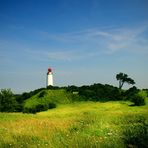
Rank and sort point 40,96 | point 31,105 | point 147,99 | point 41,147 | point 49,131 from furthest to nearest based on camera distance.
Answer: point 40,96, point 31,105, point 147,99, point 49,131, point 41,147

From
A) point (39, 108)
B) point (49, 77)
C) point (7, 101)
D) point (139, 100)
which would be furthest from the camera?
point (49, 77)

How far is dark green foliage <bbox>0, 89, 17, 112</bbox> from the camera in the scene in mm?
82812

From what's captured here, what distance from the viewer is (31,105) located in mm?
81125

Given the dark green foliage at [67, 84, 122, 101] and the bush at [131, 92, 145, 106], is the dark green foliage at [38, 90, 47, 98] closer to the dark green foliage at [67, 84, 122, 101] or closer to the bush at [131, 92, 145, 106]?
the dark green foliage at [67, 84, 122, 101]

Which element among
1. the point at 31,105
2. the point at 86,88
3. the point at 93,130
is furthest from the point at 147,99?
the point at 93,130

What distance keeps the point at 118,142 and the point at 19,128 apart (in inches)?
202

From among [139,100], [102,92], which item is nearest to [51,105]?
[102,92]

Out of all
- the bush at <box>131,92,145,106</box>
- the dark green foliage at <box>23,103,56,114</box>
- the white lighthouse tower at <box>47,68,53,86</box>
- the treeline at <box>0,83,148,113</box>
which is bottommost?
the dark green foliage at <box>23,103,56,114</box>

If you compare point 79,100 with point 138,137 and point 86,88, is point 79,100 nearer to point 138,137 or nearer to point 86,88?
point 86,88

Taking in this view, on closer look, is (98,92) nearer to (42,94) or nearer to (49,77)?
(42,94)

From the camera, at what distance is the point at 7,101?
84438mm

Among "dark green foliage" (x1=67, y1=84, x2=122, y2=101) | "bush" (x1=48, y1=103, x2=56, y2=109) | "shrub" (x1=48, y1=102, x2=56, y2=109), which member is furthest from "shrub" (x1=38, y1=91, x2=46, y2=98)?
"bush" (x1=48, y1=103, x2=56, y2=109)

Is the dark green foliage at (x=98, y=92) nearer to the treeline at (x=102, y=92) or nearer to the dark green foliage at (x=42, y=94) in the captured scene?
the treeline at (x=102, y=92)

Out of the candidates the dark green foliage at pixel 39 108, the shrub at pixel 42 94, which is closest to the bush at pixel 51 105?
the dark green foliage at pixel 39 108
